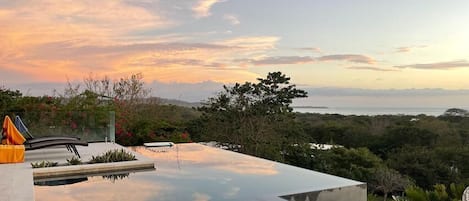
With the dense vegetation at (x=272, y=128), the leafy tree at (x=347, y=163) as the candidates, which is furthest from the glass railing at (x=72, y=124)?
the leafy tree at (x=347, y=163)

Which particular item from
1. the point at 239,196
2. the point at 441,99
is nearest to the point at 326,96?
the point at 441,99

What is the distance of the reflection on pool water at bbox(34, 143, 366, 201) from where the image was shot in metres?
5.24

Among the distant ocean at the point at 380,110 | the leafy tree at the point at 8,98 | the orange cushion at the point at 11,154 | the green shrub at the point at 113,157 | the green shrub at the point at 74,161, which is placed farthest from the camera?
the distant ocean at the point at 380,110

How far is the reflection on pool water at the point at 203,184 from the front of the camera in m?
5.24

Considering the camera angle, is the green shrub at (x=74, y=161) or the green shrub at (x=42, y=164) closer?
the green shrub at (x=42, y=164)

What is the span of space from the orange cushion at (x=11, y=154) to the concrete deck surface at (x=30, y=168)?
0.15 metres

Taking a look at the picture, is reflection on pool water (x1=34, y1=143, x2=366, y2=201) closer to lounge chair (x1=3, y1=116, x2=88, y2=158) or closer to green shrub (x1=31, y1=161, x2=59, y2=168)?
green shrub (x1=31, y1=161, x2=59, y2=168)

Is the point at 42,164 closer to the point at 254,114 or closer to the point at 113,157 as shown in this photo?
the point at 113,157

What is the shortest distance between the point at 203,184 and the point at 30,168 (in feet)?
9.34

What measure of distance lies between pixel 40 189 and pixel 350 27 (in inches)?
424

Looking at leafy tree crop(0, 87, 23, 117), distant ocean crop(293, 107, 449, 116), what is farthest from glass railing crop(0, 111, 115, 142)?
distant ocean crop(293, 107, 449, 116)

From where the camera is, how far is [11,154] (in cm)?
702

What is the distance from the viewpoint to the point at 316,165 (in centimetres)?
1502

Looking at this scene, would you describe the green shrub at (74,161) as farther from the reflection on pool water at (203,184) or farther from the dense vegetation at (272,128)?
the dense vegetation at (272,128)
